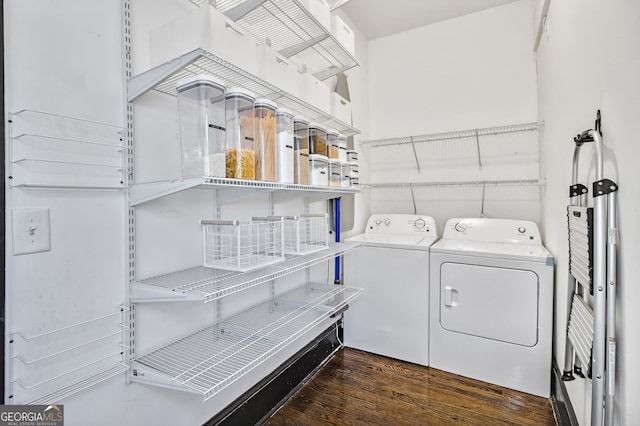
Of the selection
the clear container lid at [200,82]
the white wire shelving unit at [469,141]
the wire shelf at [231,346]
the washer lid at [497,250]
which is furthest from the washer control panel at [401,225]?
the clear container lid at [200,82]

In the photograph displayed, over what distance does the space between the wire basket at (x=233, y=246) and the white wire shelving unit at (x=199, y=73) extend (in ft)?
1.82

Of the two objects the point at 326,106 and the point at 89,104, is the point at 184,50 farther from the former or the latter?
the point at 326,106

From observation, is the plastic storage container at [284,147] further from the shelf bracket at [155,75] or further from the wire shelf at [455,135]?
the wire shelf at [455,135]

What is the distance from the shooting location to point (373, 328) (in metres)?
2.50

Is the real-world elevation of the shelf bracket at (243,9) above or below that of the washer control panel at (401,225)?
above

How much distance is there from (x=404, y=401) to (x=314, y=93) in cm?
195

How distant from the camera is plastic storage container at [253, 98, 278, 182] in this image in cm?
126

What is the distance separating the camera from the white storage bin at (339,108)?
2008mm

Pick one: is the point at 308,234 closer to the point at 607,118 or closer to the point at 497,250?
the point at 497,250

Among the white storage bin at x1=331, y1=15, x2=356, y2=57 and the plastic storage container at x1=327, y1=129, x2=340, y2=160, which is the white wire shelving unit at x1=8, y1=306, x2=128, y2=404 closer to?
the plastic storage container at x1=327, y1=129, x2=340, y2=160

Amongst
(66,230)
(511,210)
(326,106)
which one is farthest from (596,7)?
(66,230)

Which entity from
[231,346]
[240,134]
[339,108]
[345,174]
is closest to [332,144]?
[345,174]

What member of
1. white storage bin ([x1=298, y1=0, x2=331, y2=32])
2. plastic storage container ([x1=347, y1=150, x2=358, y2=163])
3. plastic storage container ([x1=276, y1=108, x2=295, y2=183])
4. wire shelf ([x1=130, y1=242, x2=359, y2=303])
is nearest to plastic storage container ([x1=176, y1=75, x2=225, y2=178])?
plastic storage container ([x1=276, y1=108, x2=295, y2=183])

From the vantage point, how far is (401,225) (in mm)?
2824
